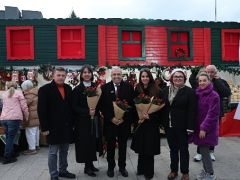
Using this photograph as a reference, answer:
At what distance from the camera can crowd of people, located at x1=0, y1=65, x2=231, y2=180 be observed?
549 cm

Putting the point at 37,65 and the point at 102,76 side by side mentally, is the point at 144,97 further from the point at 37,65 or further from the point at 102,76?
the point at 37,65

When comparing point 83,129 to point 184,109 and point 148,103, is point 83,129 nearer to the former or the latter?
point 148,103

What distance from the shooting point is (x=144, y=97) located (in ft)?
18.2

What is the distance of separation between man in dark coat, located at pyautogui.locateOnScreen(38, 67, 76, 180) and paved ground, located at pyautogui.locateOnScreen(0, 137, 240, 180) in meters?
0.67

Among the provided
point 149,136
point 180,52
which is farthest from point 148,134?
point 180,52

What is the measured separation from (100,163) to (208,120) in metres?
2.46

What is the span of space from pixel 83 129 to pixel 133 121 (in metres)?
0.83

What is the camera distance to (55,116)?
18.3 feet

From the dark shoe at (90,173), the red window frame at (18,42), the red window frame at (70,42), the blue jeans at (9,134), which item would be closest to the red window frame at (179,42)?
the red window frame at (70,42)

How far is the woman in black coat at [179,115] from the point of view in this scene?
545 cm

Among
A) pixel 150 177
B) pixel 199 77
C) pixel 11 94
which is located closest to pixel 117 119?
pixel 150 177

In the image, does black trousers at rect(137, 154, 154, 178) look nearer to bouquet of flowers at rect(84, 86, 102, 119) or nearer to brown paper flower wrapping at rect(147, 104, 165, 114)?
brown paper flower wrapping at rect(147, 104, 165, 114)

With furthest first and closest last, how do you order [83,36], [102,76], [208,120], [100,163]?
[83,36] → [102,76] → [100,163] → [208,120]

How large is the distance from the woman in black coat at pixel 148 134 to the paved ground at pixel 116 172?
32 cm
